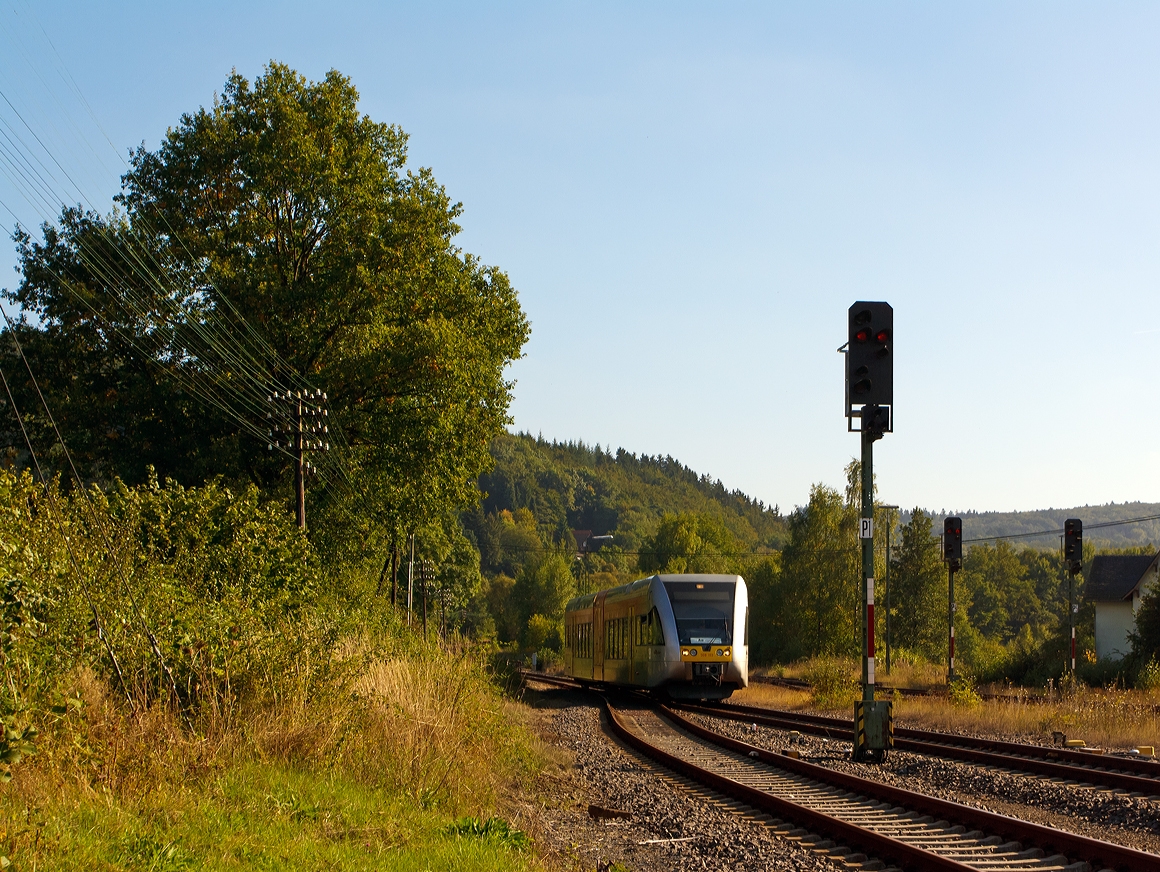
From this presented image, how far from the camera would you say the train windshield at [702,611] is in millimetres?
25188

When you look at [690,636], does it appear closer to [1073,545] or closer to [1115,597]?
[1073,545]

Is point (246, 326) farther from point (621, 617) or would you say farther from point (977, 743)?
point (977, 743)

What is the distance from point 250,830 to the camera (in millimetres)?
6980

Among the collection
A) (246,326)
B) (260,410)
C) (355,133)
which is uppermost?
(355,133)

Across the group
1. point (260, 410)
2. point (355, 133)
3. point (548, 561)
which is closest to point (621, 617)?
point (260, 410)

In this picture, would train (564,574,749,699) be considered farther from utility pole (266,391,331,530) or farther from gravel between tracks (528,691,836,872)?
gravel between tracks (528,691,836,872)

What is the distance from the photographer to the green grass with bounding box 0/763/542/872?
5.82 metres

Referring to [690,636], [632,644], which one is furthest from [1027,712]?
[632,644]

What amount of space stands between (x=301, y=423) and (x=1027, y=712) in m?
18.7

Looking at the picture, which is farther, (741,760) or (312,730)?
(741,760)

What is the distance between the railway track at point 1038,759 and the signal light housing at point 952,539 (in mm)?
12150

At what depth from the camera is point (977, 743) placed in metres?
15.9

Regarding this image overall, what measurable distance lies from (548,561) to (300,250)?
99.9m

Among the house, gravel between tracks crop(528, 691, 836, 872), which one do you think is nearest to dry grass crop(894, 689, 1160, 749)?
gravel between tracks crop(528, 691, 836, 872)
